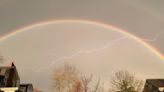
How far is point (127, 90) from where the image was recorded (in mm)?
56031

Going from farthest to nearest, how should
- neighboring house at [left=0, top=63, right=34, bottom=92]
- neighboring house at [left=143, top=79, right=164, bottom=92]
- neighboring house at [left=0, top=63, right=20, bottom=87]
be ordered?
neighboring house at [left=143, top=79, right=164, bottom=92] < neighboring house at [left=0, top=63, right=20, bottom=87] < neighboring house at [left=0, top=63, right=34, bottom=92]

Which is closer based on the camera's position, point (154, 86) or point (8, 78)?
point (8, 78)

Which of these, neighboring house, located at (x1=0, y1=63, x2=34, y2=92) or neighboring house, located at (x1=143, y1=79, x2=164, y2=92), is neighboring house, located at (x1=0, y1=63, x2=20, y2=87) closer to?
neighboring house, located at (x1=0, y1=63, x2=34, y2=92)

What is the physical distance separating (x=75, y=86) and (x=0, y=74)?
24001 mm

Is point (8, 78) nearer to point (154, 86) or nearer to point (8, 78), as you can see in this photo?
point (8, 78)

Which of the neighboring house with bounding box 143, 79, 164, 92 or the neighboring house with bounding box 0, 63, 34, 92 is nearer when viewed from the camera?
the neighboring house with bounding box 0, 63, 34, 92

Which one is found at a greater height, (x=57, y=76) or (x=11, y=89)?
(x=57, y=76)

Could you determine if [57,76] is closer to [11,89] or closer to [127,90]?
[127,90]

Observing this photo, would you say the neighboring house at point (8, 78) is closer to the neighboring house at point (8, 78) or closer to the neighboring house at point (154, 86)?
the neighboring house at point (8, 78)

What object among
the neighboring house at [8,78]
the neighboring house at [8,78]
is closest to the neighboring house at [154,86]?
the neighboring house at [8,78]

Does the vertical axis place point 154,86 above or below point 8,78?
below

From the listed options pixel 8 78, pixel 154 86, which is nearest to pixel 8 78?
pixel 8 78

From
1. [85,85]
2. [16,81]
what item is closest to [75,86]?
[85,85]

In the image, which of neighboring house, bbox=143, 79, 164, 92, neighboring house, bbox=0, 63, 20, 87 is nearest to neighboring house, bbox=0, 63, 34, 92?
neighboring house, bbox=0, 63, 20, 87
